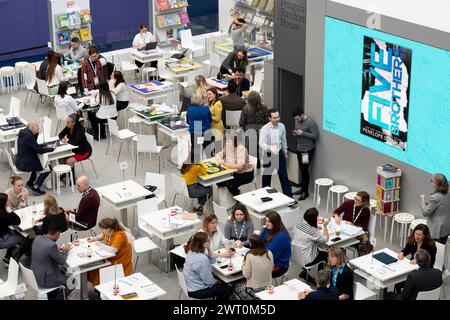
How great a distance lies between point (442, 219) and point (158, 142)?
6.49 meters

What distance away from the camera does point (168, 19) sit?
2120 centimetres

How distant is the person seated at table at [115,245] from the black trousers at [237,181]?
269 cm

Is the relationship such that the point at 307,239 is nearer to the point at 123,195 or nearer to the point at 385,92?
the point at 385,92

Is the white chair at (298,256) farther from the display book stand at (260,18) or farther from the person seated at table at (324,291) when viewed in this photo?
the display book stand at (260,18)

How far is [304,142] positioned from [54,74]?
5911 mm

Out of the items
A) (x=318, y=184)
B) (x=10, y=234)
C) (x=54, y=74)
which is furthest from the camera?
(x=54, y=74)

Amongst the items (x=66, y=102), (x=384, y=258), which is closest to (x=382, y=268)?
(x=384, y=258)

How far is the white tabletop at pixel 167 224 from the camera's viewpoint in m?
11.6

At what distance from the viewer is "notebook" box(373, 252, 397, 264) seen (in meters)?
10.7

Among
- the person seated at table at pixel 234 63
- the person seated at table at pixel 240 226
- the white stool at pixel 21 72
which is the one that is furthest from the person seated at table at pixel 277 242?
the white stool at pixel 21 72

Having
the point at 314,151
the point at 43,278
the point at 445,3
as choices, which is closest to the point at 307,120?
the point at 314,151

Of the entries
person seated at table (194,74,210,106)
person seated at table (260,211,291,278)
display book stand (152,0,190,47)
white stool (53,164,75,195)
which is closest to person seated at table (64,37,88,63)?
display book stand (152,0,190,47)

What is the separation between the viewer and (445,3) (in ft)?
40.1

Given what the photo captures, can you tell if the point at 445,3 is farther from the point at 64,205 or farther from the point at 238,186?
the point at 64,205
